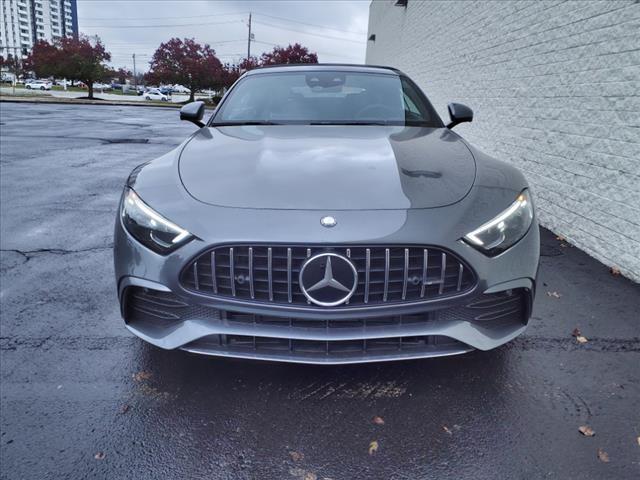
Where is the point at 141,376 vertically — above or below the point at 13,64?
below

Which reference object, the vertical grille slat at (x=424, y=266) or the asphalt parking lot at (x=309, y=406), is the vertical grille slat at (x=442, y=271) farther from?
the asphalt parking lot at (x=309, y=406)

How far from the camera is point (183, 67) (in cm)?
4897

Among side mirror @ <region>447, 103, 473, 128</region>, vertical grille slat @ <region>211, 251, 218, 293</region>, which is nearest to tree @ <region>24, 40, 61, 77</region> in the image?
side mirror @ <region>447, 103, 473, 128</region>

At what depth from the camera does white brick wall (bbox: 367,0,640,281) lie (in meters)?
3.83

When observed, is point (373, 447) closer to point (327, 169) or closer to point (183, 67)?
point (327, 169)

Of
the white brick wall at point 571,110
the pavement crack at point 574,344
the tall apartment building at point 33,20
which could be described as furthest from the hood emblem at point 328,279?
the tall apartment building at point 33,20

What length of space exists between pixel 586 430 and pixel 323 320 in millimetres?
1196

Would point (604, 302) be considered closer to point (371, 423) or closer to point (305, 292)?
point (371, 423)

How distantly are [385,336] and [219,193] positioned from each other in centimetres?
92

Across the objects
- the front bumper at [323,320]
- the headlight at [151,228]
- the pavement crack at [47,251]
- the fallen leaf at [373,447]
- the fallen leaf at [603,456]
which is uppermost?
the headlight at [151,228]

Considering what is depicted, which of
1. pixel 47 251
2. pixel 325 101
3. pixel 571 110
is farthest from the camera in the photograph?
pixel 571 110

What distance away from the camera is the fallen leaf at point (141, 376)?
2.39 m

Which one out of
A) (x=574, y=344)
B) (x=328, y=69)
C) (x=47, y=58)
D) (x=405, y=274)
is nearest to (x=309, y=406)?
(x=405, y=274)

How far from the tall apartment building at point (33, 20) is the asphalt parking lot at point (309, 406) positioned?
13864cm
